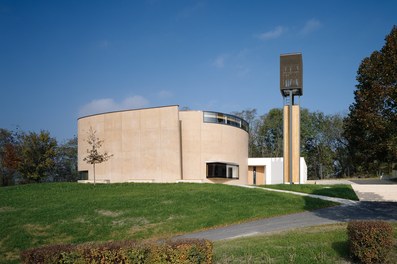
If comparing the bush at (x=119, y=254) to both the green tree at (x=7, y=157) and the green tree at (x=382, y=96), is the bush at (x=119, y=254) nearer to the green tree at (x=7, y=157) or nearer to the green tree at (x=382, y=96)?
the green tree at (x=382, y=96)

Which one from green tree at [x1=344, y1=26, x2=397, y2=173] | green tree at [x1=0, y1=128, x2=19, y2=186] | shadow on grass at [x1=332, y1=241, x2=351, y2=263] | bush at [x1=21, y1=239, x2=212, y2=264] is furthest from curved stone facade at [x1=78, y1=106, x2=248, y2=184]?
bush at [x1=21, y1=239, x2=212, y2=264]

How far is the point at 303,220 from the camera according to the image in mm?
16812

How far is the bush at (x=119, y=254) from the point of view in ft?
26.2

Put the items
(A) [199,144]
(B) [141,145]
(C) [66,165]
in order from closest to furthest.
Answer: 1. (B) [141,145]
2. (A) [199,144]
3. (C) [66,165]

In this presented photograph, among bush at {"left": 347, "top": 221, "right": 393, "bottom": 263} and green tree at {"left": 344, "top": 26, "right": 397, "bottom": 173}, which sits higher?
green tree at {"left": 344, "top": 26, "right": 397, "bottom": 173}

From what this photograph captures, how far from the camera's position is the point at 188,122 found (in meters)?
34.1

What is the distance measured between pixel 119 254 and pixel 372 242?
5521 millimetres

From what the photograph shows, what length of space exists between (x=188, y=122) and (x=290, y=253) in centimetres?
2490

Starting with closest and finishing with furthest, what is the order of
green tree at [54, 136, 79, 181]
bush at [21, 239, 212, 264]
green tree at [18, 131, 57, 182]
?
bush at [21, 239, 212, 264] → green tree at [18, 131, 57, 182] → green tree at [54, 136, 79, 181]

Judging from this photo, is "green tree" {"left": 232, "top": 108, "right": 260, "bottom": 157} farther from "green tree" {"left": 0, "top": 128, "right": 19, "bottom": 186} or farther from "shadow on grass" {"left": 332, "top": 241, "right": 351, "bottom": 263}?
"shadow on grass" {"left": 332, "top": 241, "right": 351, "bottom": 263}

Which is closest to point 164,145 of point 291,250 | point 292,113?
point 292,113

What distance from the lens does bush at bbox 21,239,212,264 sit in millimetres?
7988

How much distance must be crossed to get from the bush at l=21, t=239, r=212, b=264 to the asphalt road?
19.6ft

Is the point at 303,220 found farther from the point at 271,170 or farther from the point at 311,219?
the point at 271,170
